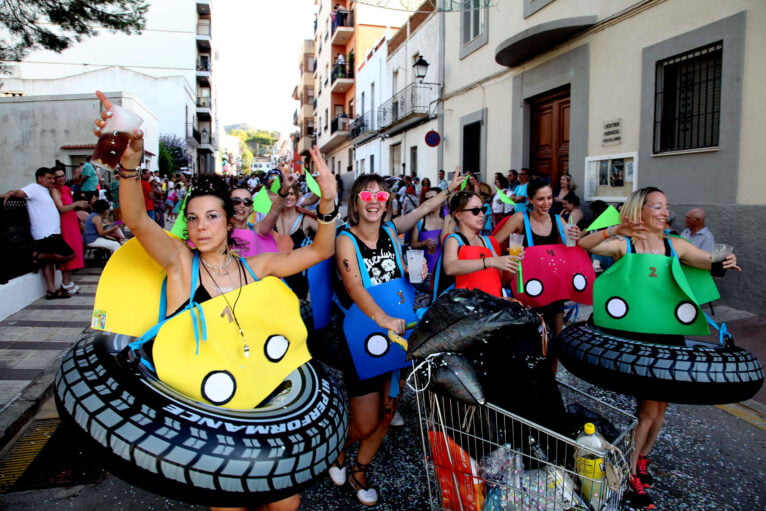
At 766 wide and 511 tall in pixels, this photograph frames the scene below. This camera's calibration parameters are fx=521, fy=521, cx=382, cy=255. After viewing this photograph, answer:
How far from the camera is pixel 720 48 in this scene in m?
7.25

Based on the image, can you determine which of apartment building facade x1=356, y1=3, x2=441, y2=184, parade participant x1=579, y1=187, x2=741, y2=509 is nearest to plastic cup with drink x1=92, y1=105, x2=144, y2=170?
parade participant x1=579, y1=187, x2=741, y2=509

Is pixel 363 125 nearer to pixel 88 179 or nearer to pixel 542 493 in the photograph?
pixel 88 179

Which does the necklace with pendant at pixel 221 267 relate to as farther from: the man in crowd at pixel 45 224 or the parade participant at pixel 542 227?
the man in crowd at pixel 45 224

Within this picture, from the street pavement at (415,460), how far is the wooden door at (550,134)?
22.1 ft

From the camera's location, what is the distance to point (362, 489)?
2893mm

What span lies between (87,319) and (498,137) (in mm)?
10366

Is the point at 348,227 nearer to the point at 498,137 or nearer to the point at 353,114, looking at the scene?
the point at 498,137

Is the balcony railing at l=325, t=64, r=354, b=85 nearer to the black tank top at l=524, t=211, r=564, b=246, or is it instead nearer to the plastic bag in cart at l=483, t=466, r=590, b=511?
the black tank top at l=524, t=211, r=564, b=246

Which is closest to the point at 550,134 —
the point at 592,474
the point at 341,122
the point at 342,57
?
the point at 592,474

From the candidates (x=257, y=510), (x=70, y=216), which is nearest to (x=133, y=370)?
(x=257, y=510)

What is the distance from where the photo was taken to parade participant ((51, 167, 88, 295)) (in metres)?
7.57

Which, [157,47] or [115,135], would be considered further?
[157,47]

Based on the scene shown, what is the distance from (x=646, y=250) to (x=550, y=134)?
30.2 feet

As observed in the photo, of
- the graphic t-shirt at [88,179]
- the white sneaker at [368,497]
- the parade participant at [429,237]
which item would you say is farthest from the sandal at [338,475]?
the graphic t-shirt at [88,179]
